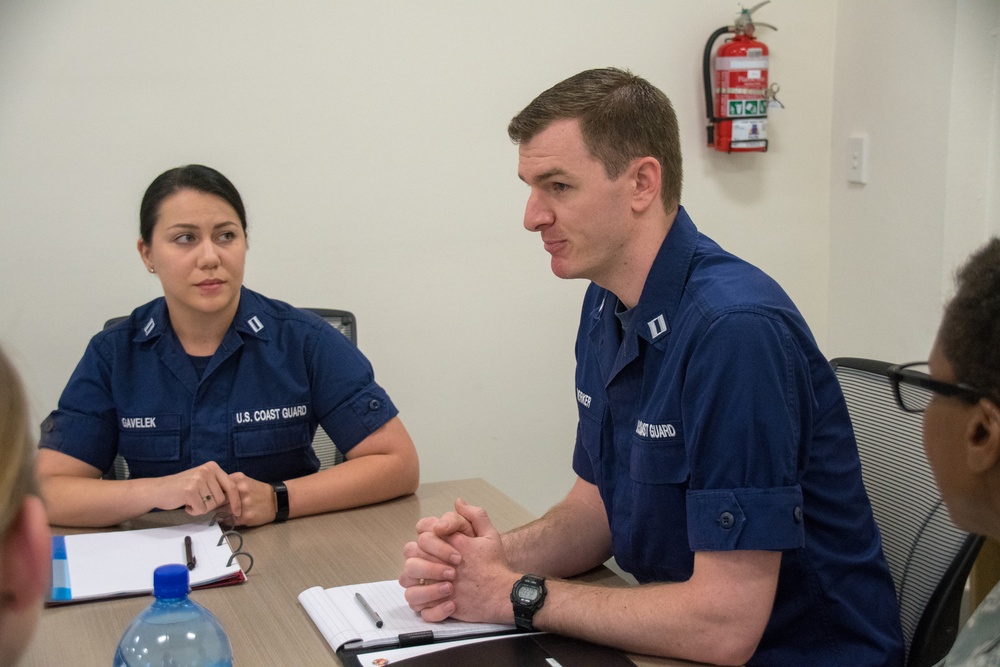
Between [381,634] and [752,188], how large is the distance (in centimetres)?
231

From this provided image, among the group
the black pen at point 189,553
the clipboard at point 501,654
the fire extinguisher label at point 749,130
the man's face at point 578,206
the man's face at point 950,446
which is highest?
the fire extinguisher label at point 749,130

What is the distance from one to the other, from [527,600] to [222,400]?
0.93 meters

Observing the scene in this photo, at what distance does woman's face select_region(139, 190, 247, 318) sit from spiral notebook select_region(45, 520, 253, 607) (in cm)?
47

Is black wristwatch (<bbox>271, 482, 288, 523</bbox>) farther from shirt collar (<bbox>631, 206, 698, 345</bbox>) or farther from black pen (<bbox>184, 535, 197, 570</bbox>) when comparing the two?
shirt collar (<bbox>631, 206, 698, 345</bbox>)

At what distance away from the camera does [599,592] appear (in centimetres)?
140

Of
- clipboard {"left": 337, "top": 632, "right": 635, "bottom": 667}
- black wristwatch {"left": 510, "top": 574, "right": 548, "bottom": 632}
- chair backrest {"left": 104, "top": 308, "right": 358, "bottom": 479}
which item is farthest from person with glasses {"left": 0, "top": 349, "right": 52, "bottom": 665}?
chair backrest {"left": 104, "top": 308, "right": 358, "bottom": 479}

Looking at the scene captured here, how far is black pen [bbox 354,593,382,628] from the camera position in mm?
1414

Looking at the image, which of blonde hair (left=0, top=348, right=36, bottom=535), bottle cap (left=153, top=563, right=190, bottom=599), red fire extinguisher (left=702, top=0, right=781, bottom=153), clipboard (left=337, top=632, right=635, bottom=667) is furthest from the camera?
red fire extinguisher (left=702, top=0, right=781, bottom=153)

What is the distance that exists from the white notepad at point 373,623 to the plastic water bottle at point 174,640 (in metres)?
0.18

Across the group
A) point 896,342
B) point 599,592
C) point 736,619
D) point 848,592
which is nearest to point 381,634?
point 599,592

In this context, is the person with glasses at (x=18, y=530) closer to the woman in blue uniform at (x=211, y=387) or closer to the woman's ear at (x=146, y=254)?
the woman in blue uniform at (x=211, y=387)

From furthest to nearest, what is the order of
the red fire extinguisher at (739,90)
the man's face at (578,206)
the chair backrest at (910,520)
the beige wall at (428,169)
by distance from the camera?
the red fire extinguisher at (739,90) < the beige wall at (428,169) < the man's face at (578,206) < the chair backrest at (910,520)

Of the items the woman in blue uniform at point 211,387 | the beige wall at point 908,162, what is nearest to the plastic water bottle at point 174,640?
the woman in blue uniform at point 211,387

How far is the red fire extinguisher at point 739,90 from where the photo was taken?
3080 millimetres
